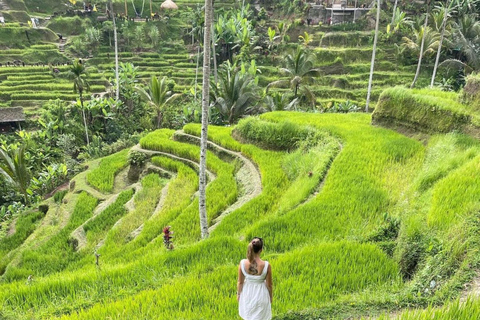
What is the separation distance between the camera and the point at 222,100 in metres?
14.1

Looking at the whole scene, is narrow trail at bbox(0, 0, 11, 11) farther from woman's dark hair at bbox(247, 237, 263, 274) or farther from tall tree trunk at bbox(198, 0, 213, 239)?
woman's dark hair at bbox(247, 237, 263, 274)

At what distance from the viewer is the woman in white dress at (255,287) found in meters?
2.65

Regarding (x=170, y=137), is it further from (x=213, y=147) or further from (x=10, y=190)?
(x=10, y=190)

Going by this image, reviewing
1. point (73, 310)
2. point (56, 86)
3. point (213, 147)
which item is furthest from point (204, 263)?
point (56, 86)

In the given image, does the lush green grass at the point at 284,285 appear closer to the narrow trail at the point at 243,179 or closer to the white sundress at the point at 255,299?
the white sundress at the point at 255,299

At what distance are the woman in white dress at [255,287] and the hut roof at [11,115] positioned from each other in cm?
1987

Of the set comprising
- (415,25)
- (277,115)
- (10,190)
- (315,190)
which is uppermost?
(415,25)

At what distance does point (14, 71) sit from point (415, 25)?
29593 millimetres

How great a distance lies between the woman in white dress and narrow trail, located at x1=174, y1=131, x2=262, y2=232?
3.23 meters

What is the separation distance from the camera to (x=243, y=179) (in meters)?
8.12

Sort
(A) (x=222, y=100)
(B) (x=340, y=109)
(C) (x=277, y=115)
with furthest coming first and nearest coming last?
1. (B) (x=340, y=109)
2. (A) (x=222, y=100)
3. (C) (x=277, y=115)

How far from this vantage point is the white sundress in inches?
106

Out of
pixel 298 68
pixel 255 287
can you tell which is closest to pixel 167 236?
pixel 255 287

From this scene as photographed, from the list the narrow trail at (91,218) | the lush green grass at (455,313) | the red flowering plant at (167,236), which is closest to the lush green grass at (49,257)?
the narrow trail at (91,218)
